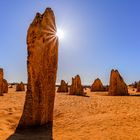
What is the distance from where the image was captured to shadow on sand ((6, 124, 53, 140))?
9742 millimetres

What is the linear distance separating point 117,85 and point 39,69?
57.5 feet

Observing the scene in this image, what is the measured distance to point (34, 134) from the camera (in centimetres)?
1054

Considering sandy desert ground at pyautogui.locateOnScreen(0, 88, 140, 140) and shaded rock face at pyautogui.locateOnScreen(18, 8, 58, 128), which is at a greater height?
shaded rock face at pyautogui.locateOnScreen(18, 8, 58, 128)

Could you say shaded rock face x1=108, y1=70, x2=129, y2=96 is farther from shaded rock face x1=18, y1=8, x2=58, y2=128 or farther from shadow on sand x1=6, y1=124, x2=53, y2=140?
shadow on sand x1=6, y1=124, x2=53, y2=140

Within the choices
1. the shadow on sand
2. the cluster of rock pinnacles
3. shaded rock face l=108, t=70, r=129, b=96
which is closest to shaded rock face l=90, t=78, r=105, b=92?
shaded rock face l=108, t=70, r=129, b=96

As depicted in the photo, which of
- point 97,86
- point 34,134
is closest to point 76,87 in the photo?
point 97,86

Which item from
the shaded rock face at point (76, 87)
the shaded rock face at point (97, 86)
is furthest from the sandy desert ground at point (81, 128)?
the shaded rock face at point (97, 86)

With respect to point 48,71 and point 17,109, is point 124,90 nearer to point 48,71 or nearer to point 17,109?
point 17,109

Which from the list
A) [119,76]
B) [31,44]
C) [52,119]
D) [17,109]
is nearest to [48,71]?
[31,44]

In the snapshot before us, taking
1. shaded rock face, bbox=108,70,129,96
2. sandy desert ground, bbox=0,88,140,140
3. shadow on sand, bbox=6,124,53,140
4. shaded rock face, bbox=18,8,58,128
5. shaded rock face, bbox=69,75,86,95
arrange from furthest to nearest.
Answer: shaded rock face, bbox=69,75,86,95 < shaded rock face, bbox=108,70,129,96 < shaded rock face, bbox=18,8,58,128 < shadow on sand, bbox=6,124,53,140 < sandy desert ground, bbox=0,88,140,140

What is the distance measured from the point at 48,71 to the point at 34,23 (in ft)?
6.40

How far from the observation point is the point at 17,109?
1487 cm

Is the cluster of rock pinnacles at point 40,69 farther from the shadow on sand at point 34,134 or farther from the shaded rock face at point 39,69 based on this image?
the shadow on sand at point 34,134

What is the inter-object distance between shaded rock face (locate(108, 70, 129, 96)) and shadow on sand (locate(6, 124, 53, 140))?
55.0 ft
